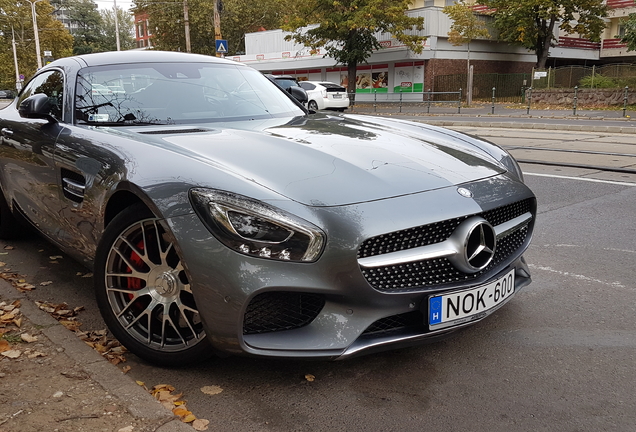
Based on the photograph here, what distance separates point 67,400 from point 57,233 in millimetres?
1440

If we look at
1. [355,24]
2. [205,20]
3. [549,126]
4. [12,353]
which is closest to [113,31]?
[205,20]

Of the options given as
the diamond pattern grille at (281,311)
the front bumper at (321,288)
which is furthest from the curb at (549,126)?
the diamond pattern grille at (281,311)

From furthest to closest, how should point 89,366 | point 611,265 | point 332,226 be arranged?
point 611,265 < point 89,366 < point 332,226

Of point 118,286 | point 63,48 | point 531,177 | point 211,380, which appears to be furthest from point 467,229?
point 63,48

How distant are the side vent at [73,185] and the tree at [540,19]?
33823mm

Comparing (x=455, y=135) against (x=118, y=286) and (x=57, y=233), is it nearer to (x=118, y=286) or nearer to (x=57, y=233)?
(x=118, y=286)

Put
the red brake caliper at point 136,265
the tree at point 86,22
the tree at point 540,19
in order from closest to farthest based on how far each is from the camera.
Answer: the red brake caliper at point 136,265
the tree at point 540,19
the tree at point 86,22

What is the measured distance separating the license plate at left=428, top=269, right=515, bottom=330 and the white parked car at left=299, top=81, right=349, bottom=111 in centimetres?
2458

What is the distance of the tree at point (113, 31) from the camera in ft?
335

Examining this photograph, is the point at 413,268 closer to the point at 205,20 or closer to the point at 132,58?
the point at 132,58

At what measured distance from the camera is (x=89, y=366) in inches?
106

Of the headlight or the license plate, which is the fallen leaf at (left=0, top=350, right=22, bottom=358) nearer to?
the headlight

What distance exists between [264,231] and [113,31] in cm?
11499

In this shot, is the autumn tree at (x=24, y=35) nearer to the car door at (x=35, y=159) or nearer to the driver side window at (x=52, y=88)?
the driver side window at (x=52, y=88)
